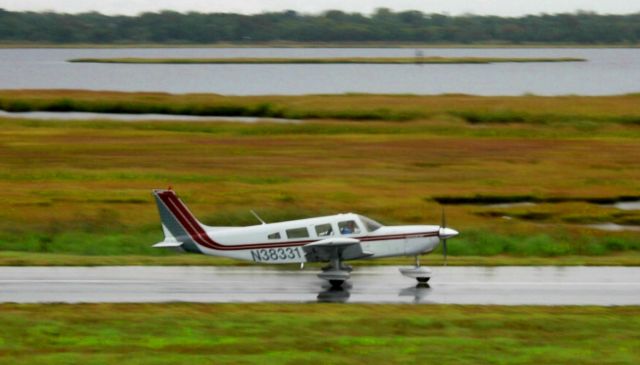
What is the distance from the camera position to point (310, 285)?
28547mm

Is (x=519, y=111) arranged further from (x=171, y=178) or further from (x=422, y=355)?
(x=422, y=355)

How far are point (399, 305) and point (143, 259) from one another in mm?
10901

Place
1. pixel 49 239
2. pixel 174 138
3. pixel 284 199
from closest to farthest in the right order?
1. pixel 49 239
2. pixel 284 199
3. pixel 174 138

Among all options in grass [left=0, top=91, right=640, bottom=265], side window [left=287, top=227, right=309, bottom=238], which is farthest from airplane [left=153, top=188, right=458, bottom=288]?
grass [left=0, top=91, right=640, bottom=265]

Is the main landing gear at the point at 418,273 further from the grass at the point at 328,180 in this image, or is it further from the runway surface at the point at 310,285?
the grass at the point at 328,180

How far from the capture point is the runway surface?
26.4 metres

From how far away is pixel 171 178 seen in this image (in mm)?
52406

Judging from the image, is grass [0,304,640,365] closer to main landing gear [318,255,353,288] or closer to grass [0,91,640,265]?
main landing gear [318,255,353,288]

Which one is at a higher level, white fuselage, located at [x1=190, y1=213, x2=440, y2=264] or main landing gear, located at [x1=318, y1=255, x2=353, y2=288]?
white fuselage, located at [x1=190, y1=213, x2=440, y2=264]

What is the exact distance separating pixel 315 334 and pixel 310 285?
25.4 ft

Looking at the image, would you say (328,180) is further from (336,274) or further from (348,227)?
(336,274)

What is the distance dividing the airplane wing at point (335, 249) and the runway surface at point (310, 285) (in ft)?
2.14

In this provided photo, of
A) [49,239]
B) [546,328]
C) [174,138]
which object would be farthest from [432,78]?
[546,328]

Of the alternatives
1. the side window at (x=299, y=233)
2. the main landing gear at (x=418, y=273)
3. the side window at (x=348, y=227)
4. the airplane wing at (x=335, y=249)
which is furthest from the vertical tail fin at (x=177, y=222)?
the main landing gear at (x=418, y=273)
